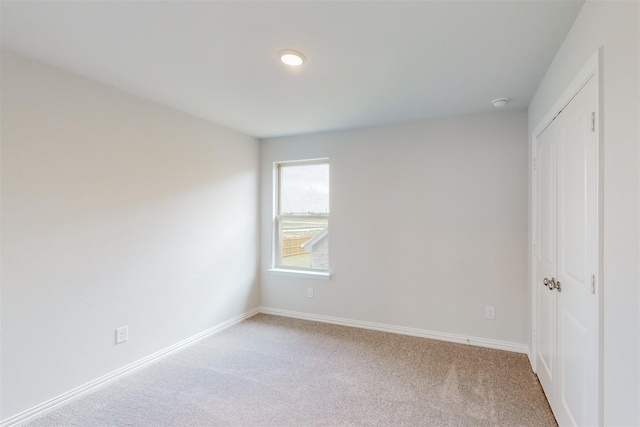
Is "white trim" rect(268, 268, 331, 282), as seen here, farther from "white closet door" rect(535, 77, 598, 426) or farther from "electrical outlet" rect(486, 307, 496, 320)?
"white closet door" rect(535, 77, 598, 426)

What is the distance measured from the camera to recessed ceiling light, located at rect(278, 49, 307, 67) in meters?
1.94

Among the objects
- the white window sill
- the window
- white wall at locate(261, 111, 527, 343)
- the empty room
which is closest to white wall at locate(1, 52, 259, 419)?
the empty room

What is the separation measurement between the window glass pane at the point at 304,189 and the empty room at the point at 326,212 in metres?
0.04

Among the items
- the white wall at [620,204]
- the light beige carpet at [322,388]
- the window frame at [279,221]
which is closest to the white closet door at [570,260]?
the white wall at [620,204]

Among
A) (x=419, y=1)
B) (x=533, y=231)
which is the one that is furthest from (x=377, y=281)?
(x=419, y=1)

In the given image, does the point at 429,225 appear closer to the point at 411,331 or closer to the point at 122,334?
the point at 411,331

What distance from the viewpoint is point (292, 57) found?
6.57 ft

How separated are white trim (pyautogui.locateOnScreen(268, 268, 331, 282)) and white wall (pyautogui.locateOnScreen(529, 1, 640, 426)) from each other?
111 inches

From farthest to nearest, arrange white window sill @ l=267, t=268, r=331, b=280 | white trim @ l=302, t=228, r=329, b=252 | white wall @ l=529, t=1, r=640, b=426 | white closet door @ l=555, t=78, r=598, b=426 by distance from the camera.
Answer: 1. white trim @ l=302, t=228, r=329, b=252
2. white window sill @ l=267, t=268, r=331, b=280
3. white closet door @ l=555, t=78, r=598, b=426
4. white wall @ l=529, t=1, r=640, b=426

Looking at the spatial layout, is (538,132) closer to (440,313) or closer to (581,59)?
(581,59)

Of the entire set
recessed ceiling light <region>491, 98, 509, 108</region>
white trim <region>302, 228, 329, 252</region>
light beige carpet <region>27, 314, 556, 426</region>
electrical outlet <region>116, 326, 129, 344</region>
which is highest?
recessed ceiling light <region>491, 98, 509, 108</region>

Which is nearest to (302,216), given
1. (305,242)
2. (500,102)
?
(305,242)

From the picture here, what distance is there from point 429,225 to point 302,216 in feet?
5.35

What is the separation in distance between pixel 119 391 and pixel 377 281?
8.52 feet
